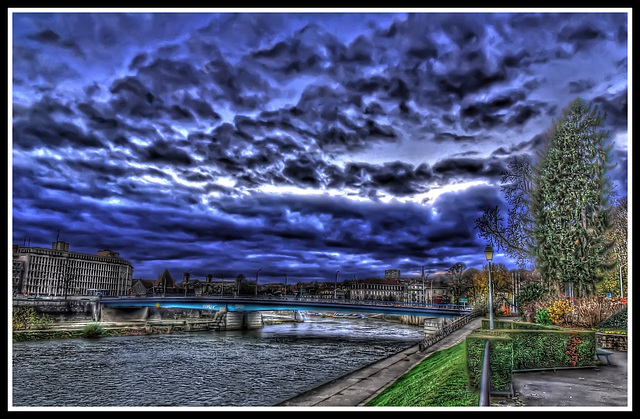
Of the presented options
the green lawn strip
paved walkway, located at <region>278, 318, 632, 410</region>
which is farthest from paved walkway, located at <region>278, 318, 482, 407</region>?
the green lawn strip

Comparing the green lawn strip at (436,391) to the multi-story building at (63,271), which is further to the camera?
the multi-story building at (63,271)

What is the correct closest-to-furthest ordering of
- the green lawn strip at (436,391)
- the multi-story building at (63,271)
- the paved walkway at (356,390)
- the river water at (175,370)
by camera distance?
the green lawn strip at (436,391)
the paved walkway at (356,390)
the river water at (175,370)
the multi-story building at (63,271)

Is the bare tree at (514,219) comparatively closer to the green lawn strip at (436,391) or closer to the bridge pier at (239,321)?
the green lawn strip at (436,391)

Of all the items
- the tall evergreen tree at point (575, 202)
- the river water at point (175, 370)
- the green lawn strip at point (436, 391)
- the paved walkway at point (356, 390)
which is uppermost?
the tall evergreen tree at point (575, 202)

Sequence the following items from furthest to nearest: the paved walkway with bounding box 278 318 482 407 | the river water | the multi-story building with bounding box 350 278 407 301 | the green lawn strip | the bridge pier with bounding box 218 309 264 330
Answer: the multi-story building with bounding box 350 278 407 301 → the bridge pier with bounding box 218 309 264 330 → the river water → the paved walkway with bounding box 278 318 482 407 → the green lawn strip

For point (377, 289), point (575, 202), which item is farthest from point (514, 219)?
point (377, 289)

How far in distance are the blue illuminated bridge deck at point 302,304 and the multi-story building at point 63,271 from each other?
13.8 meters

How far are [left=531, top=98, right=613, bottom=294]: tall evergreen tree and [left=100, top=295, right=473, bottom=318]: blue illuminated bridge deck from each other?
27330mm

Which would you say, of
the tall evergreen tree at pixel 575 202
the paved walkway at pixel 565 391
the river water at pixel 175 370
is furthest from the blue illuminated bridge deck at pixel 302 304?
the paved walkway at pixel 565 391

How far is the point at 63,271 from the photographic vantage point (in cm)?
9062

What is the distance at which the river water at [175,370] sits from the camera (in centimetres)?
2272

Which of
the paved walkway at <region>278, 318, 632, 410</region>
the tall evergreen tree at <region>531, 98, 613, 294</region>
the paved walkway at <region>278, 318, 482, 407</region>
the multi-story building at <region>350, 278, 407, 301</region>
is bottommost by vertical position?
the multi-story building at <region>350, 278, 407, 301</region>

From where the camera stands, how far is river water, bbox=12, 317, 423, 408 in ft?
74.5

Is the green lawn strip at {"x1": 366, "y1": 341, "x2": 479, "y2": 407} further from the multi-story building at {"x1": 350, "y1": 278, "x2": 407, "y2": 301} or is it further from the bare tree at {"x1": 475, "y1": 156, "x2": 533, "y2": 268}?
the multi-story building at {"x1": 350, "y1": 278, "x2": 407, "y2": 301}
